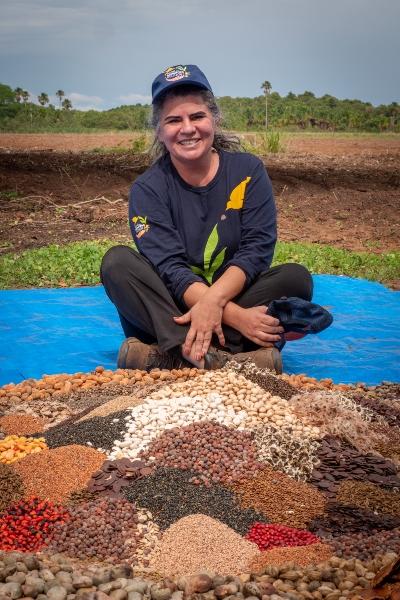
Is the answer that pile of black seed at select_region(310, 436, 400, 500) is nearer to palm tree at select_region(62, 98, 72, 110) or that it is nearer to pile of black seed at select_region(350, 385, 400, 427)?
pile of black seed at select_region(350, 385, 400, 427)

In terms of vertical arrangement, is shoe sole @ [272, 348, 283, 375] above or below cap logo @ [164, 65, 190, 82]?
below

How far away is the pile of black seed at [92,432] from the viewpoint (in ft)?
9.89

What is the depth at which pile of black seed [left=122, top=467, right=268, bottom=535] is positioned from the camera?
2.50m

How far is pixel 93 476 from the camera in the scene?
107 inches

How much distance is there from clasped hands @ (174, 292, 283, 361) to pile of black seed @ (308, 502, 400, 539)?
4.90ft

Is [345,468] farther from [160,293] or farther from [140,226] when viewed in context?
[140,226]

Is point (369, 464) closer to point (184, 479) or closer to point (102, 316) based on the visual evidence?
point (184, 479)

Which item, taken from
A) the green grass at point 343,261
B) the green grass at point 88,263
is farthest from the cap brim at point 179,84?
the green grass at point 343,261

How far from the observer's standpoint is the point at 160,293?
158 inches

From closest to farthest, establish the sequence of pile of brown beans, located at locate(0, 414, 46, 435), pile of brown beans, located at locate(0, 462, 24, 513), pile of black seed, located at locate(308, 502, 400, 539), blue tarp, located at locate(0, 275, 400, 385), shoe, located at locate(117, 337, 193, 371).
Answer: pile of black seed, located at locate(308, 502, 400, 539) < pile of brown beans, located at locate(0, 462, 24, 513) < pile of brown beans, located at locate(0, 414, 46, 435) < shoe, located at locate(117, 337, 193, 371) < blue tarp, located at locate(0, 275, 400, 385)

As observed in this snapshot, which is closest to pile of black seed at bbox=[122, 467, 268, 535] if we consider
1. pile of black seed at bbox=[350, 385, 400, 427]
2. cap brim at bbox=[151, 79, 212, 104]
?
pile of black seed at bbox=[350, 385, 400, 427]

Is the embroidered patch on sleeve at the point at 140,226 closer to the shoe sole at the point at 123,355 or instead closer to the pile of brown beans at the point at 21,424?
the shoe sole at the point at 123,355

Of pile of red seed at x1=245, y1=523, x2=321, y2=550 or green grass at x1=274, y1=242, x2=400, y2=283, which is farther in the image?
green grass at x1=274, y1=242, x2=400, y2=283

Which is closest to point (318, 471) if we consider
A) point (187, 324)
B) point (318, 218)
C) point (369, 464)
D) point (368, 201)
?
point (369, 464)
